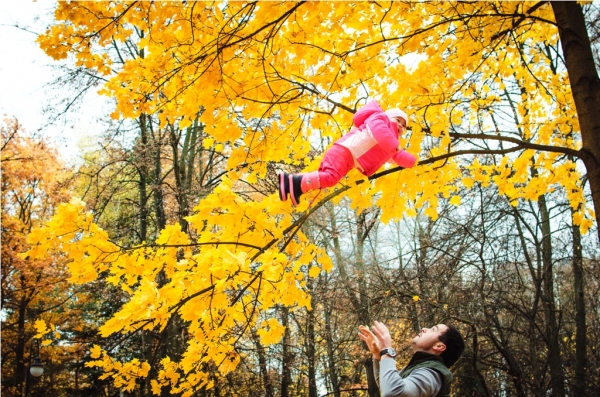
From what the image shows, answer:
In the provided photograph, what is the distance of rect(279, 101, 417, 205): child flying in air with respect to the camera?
2.86 metres

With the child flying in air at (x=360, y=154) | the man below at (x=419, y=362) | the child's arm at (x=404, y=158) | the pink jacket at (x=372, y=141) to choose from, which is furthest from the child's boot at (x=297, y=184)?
the man below at (x=419, y=362)

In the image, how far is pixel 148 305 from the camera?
2.68 m

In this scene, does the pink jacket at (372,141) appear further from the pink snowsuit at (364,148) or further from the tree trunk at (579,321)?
the tree trunk at (579,321)

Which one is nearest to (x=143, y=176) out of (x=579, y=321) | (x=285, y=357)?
(x=285, y=357)

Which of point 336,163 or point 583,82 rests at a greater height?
point 583,82

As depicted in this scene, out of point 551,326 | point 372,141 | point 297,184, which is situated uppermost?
point 372,141

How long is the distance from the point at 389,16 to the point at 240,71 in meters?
1.24

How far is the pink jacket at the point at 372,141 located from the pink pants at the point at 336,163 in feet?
0.11

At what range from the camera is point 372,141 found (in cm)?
299

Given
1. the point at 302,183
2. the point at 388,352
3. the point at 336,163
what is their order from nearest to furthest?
the point at 388,352 < the point at 302,183 < the point at 336,163

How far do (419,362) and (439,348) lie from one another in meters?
0.13

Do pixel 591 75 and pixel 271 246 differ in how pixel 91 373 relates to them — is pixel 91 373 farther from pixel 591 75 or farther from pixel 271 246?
pixel 591 75

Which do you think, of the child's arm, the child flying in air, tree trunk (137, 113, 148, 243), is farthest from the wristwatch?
tree trunk (137, 113, 148, 243)

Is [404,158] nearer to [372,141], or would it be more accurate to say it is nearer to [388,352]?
[372,141]
